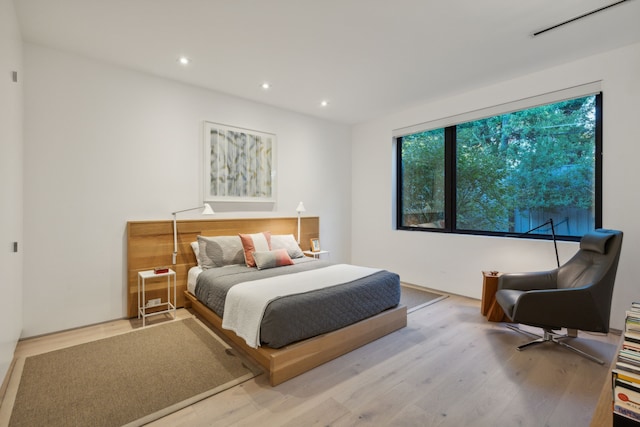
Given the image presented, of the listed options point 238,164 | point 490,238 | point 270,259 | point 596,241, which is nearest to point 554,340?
point 596,241

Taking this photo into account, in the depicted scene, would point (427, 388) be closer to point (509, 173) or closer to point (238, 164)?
point (509, 173)

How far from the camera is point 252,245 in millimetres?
3660

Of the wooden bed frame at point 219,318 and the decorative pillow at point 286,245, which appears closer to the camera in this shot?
the wooden bed frame at point 219,318

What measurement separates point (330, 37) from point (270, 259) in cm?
235

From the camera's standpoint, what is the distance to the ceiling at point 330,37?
7.65 feet

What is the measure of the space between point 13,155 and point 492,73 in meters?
4.68

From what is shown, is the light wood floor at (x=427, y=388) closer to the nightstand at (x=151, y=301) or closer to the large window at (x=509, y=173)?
the nightstand at (x=151, y=301)

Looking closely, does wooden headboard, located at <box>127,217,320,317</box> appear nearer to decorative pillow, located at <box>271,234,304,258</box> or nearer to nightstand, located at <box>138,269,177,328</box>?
nightstand, located at <box>138,269,177,328</box>

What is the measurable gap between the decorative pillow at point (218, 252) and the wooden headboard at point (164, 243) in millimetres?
232

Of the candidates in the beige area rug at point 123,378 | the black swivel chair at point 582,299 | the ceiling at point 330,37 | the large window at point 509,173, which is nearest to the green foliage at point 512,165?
the large window at point 509,173

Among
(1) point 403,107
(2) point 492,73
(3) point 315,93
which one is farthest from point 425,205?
(3) point 315,93

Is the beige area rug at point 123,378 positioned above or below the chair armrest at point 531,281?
below

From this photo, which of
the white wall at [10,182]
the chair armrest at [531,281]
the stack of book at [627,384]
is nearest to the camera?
the stack of book at [627,384]

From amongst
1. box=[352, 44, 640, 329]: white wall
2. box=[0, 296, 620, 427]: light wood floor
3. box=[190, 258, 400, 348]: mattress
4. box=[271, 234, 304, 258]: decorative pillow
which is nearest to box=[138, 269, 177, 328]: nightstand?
box=[190, 258, 400, 348]: mattress
